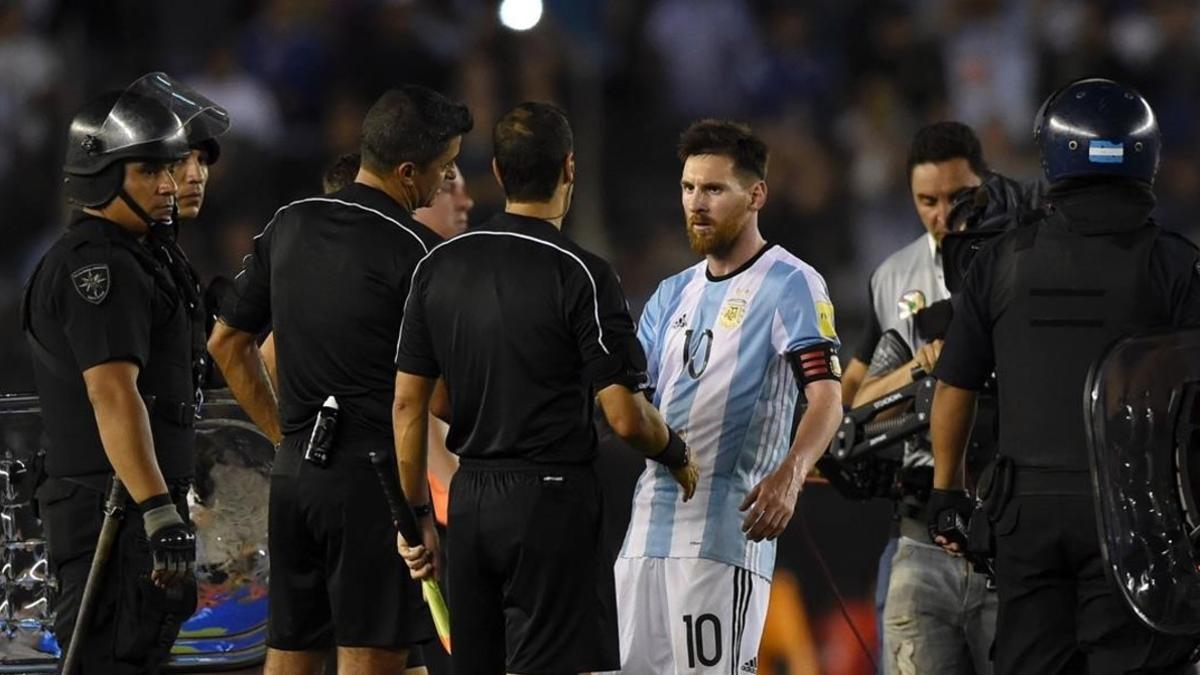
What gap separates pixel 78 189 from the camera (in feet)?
18.2

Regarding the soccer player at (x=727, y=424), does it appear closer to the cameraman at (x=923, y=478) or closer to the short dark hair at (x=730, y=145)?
the short dark hair at (x=730, y=145)

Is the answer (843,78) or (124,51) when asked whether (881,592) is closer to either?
(843,78)

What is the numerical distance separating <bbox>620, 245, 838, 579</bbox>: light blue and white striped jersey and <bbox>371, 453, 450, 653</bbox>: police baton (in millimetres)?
573

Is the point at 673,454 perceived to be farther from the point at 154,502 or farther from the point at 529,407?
the point at 154,502

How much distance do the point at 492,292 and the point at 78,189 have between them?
1.25 meters

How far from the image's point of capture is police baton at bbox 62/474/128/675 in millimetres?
5312

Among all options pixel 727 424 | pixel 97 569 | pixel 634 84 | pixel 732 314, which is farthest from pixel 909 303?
pixel 634 84

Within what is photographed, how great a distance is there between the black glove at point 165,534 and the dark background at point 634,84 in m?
6.00

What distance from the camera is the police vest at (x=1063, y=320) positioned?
4.79 metres

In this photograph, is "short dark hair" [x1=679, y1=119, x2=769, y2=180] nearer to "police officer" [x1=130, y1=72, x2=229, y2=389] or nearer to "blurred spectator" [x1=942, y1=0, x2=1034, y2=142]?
Answer: "police officer" [x1=130, y1=72, x2=229, y2=389]

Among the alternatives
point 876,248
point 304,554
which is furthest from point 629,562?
point 876,248

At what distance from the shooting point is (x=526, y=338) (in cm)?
514

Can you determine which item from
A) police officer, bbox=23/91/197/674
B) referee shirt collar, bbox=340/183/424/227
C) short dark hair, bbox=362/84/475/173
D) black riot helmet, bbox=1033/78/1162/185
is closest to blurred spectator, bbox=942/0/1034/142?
short dark hair, bbox=362/84/475/173

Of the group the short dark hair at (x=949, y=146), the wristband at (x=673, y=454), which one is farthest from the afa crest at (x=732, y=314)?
the short dark hair at (x=949, y=146)
